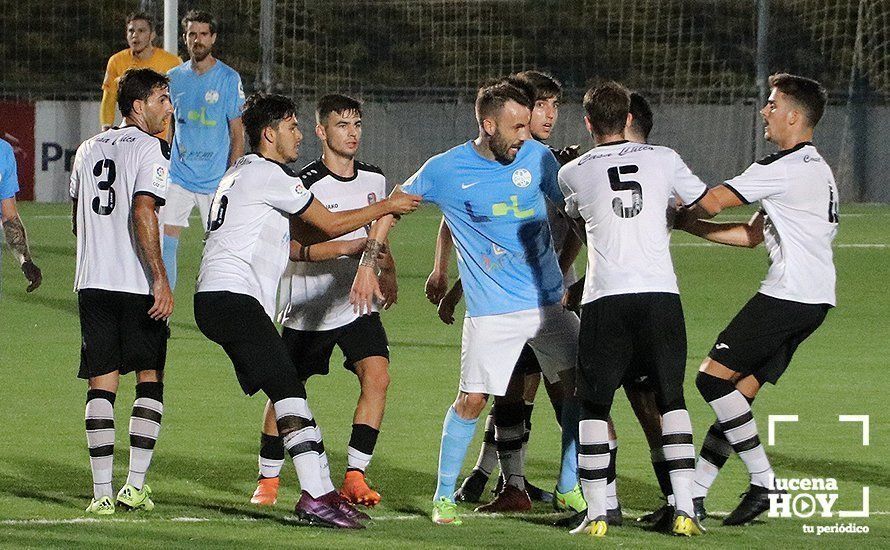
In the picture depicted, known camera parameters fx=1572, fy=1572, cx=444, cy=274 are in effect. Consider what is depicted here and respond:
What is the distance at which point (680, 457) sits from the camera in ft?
20.2

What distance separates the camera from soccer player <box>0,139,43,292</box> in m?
7.54

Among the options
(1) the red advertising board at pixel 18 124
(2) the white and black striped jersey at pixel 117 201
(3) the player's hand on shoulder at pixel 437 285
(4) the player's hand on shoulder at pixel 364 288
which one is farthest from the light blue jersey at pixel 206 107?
(1) the red advertising board at pixel 18 124

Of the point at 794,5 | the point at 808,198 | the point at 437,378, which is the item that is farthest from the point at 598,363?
the point at 794,5

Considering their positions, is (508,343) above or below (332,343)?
above

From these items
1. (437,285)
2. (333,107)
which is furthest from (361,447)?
(333,107)

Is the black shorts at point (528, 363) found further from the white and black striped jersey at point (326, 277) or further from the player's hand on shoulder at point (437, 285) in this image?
the white and black striped jersey at point (326, 277)

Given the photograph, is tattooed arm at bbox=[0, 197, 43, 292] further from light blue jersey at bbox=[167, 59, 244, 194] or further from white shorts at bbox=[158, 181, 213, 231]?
light blue jersey at bbox=[167, 59, 244, 194]

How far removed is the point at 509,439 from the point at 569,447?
0.30 metres

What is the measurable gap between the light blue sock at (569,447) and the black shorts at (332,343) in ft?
3.04

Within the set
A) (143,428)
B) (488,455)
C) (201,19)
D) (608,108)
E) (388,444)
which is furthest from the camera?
(201,19)

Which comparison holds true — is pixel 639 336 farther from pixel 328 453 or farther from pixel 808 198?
pixel 328 453

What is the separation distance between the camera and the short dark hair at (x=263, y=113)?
6.66 m

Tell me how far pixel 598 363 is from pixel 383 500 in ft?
4.40

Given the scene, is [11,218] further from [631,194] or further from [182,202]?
[182,202]
